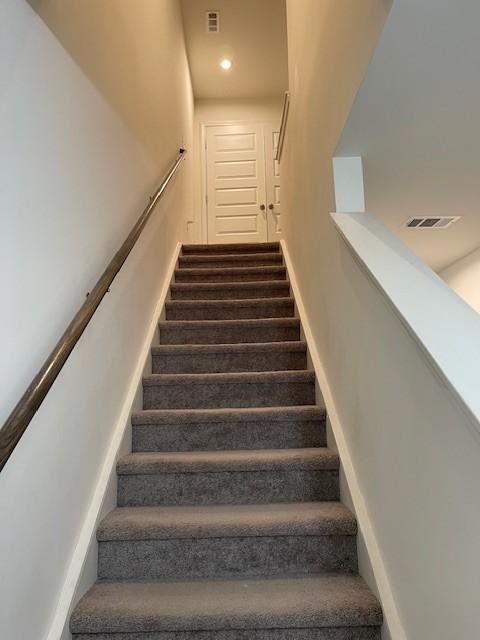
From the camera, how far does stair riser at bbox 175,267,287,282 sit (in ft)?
12.2

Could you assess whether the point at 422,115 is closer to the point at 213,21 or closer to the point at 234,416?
the point at 234,416

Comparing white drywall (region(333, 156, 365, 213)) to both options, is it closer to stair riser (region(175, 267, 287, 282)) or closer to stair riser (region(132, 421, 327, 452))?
stair riser (region(132, 421, 327, 452))

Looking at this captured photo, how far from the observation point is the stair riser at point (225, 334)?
290 centimetres

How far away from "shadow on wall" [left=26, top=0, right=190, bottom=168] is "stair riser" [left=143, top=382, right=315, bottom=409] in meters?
1.34

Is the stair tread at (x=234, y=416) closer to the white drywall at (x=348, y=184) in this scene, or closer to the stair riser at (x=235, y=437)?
the stair riser at (x=235, y=437)

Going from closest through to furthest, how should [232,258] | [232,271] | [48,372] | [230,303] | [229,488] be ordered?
[48,372] → [229,488] → [230,303] → [232,271] → [232,258]

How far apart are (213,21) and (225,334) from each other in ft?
11.9

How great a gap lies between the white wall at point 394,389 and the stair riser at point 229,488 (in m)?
0.17

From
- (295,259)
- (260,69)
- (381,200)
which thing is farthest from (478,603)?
(260,69)

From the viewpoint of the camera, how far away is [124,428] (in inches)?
80.4

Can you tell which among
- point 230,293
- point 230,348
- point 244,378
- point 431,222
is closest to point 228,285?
point 230,293

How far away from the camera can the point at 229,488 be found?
1.88 meters

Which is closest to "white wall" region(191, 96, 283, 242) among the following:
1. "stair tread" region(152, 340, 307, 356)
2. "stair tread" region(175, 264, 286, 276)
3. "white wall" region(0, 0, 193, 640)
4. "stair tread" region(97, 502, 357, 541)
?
"stair tread" region(175, 264, 286, 276)

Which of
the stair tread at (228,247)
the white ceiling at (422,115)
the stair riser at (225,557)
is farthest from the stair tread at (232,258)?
the stair riser at (225,557)
